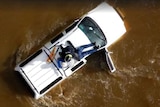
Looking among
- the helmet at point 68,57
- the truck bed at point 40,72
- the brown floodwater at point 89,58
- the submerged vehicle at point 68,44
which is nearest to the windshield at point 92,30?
the submerged vehicle at point 68,44

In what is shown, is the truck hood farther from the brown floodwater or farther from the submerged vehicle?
the brown floodwater

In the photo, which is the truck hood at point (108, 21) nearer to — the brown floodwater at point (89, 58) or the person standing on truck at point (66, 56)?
the brown floodwater at point (89, 58)

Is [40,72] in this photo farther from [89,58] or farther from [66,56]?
[89,58]

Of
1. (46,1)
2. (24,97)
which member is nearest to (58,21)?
(46,1)

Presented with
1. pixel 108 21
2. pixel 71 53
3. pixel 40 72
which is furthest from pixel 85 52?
pixel 40 72

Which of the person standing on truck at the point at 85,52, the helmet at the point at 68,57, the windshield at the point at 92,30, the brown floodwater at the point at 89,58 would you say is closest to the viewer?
the helmet at the point at 68,57

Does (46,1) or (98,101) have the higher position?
(46,1)

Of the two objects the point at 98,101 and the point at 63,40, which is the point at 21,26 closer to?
the point at 63,40
